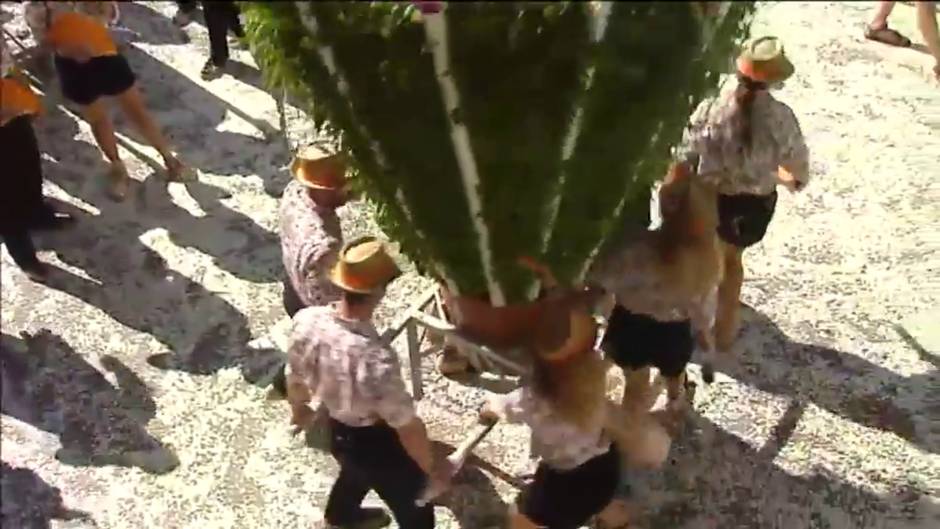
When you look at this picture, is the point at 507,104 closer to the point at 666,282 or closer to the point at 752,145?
the point at 666,282

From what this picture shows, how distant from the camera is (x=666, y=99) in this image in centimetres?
241

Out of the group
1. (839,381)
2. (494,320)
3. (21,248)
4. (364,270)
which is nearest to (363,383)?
(364,270)

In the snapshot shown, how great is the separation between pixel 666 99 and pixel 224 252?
2.20 m

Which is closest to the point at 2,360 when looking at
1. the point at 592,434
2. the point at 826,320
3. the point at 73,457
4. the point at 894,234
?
the point at 73,457

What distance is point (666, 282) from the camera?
116 inches

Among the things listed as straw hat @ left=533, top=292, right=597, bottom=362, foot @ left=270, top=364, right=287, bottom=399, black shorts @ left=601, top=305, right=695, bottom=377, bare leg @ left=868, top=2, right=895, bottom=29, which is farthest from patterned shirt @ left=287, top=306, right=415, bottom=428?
bare leg @ left=868, top=2, right=895, bottom=29

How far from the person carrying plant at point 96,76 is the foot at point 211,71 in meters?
0.60

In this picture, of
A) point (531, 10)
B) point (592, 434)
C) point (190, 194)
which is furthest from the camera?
point (190, 194)

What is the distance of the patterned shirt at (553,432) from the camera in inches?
105

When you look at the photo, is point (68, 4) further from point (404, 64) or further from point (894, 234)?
point (894, 234)

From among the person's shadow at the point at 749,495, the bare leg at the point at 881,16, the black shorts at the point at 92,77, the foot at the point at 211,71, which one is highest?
the black shorts at the point at 92,77

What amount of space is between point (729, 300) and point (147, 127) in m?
2.17

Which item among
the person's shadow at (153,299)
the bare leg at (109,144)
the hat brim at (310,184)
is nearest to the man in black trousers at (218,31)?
the bare leg at (109,144)

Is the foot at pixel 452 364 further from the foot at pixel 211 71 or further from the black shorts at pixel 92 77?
the foot at pixel 211 71
